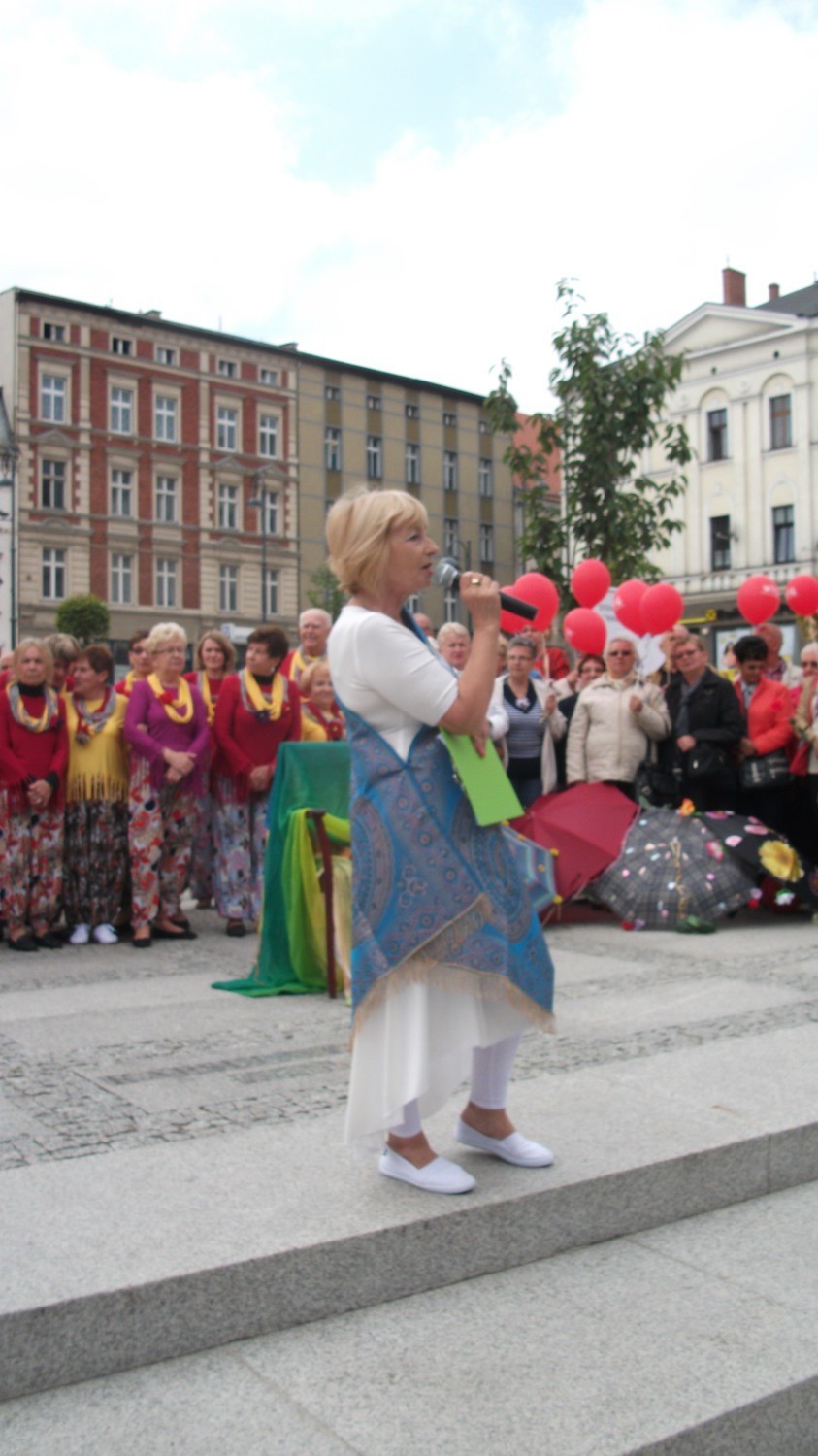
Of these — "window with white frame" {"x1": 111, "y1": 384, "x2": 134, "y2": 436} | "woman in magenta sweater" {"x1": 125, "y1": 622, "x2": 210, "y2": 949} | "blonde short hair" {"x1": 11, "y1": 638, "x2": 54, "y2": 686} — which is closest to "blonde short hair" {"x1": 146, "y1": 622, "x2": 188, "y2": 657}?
"woman in magenta sweater" {"x1": 125, "y1": 622, "x2": 210, "y2": 949}

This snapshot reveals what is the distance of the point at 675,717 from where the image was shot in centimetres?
969

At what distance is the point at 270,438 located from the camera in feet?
198

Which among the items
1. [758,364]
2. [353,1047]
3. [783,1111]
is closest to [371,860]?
[353,1047]

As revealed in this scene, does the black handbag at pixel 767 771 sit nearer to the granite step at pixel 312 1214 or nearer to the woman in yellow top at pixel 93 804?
the woman in yellow top at pixel 93 804

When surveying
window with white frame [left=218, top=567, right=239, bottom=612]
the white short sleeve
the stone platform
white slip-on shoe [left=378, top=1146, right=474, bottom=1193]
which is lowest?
the stone platform

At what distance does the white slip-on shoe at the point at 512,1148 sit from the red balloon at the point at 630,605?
8542mm

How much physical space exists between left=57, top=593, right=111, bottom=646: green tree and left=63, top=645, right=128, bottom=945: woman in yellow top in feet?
120

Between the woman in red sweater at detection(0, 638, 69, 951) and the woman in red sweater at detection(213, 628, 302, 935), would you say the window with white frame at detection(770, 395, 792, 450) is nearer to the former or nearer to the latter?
the woman in red sweater at detection(213, 628, 302, 935)

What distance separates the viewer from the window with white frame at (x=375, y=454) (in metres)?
63.6

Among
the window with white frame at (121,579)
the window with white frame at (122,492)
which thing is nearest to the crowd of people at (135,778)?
the window with white frame at (121,579)

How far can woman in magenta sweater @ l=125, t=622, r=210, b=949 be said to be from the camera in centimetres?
845

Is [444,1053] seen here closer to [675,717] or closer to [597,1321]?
[597,1321]

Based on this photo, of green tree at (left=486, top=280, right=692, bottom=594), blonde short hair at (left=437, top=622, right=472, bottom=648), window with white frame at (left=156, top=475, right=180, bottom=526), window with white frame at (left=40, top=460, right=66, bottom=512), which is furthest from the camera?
window with white frame at (left=156, top=475, right=180, bottom=526)

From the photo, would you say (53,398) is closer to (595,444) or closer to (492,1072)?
(595,444)
